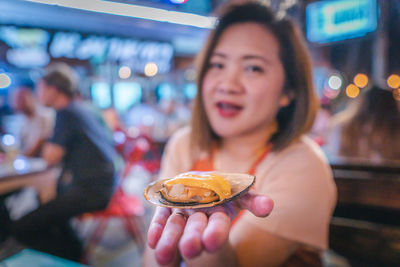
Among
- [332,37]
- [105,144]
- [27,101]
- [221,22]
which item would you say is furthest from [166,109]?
[221,22]

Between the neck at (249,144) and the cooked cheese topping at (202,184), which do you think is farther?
the neck at (249,144)

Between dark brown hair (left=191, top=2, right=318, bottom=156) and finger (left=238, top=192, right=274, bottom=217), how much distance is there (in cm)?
39

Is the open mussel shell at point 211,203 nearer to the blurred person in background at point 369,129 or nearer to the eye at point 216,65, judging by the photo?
the eye at point 216,65

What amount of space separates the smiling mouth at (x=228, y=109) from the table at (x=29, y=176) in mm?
1985

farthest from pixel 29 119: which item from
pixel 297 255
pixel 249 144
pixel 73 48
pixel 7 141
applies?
pixel 297 255

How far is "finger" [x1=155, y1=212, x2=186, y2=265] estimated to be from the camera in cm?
35

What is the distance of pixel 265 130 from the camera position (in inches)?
30.7

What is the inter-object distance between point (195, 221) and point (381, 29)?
0.69 m

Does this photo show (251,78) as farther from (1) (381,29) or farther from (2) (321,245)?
(2) (321,245)

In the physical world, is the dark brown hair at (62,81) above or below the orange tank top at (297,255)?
above

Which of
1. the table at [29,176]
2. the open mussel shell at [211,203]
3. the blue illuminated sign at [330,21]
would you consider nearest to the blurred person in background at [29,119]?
the table at [29,176]

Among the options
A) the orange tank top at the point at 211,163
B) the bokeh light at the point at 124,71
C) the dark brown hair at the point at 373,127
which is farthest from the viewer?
the bokeh light at the point at 124,71

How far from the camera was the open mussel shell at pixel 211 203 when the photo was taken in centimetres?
37

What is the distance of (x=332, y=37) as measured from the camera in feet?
5.59
